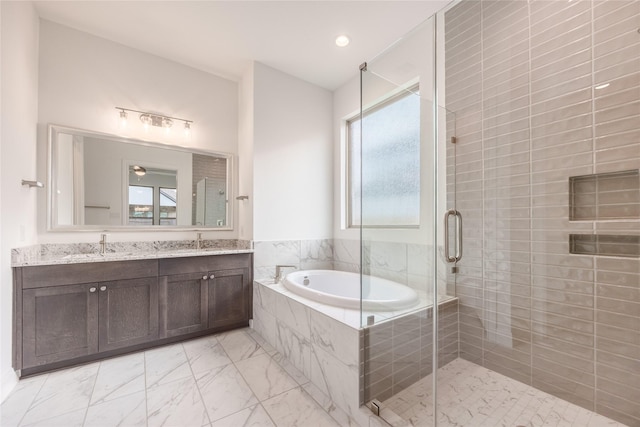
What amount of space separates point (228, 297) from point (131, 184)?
1452 mm

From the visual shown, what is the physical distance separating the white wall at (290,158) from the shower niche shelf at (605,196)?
229 centimetres

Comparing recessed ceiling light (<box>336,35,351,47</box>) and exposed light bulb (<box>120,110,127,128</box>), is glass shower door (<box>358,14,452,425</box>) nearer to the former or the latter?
recessed ceiling light (<box>336,35,351,47</box>)

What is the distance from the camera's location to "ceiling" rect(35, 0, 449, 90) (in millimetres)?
2166

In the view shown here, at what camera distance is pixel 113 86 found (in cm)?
259

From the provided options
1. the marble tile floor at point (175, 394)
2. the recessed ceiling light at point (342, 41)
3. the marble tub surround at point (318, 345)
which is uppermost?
the recessed ceiling light at point (342, 41)

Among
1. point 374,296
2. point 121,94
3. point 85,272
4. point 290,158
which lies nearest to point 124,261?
point 85,272

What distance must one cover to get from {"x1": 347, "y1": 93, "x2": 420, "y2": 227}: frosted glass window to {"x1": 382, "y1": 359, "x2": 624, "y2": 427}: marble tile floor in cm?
106

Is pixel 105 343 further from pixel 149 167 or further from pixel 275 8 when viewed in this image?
pixel 275 8

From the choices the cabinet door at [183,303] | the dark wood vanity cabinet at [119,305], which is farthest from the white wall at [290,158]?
the cabinet door at [183,303]

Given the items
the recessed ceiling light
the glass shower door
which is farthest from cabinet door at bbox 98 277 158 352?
the recessed ceiling light

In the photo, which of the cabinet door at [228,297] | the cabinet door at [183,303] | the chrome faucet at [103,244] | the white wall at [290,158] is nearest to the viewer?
the cabinet door at [183,303]

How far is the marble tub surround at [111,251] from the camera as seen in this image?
76.4 inches

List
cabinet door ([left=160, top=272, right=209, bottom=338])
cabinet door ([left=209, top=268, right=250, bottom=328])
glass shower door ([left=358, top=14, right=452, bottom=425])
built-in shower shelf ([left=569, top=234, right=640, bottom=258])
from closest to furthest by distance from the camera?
1. built-in shower shelf ([left=569, top=234, right=640, bottom=258])
2. glass shower door ([left=358, top=14, right=452, bottom=425])
3. cabinet door ([left=160, top=272, right=209, bottom=338])
4. cabinet door ([left=209, top=268, right=250, bottom=328])

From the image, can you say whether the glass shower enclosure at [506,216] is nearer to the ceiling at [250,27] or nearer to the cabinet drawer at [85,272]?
the ceiling at [250,27]
